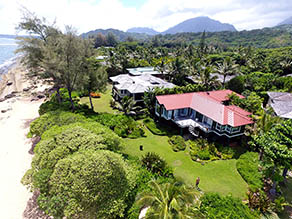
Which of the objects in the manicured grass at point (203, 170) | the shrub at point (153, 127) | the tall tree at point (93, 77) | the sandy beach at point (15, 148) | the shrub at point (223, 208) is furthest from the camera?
the tall tree at point (93, 77)

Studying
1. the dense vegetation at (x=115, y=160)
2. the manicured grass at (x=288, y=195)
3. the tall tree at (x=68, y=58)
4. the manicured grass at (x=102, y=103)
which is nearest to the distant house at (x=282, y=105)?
the dense vegetation at (x=115, y=160)

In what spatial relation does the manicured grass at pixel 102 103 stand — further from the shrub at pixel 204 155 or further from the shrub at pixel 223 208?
the shrub at pixel 223 208

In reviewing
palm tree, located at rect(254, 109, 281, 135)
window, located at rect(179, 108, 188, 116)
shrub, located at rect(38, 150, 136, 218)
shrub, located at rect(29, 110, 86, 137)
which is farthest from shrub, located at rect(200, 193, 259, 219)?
shrub, located at rect(29, 110, 86, 137)

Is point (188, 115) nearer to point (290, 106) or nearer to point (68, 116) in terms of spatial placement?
point (290, 106)

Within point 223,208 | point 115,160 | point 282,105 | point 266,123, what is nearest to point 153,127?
point 266,123

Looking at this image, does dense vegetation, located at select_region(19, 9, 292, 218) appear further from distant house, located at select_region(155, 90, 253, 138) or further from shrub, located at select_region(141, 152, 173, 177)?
distant house, located at select_region(155, 90, 253, 138)

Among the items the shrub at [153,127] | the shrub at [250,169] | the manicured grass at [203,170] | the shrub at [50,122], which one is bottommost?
the manicured grass at [203,170]
